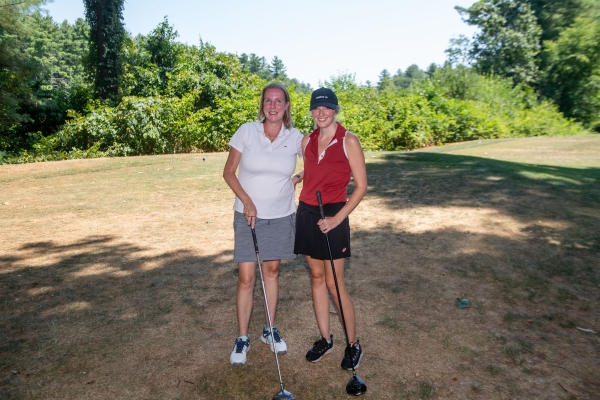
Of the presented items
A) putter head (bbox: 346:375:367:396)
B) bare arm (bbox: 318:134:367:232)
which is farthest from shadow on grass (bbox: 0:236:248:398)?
bare arm (bbox: 318:134:367:232)

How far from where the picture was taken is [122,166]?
14.8 m

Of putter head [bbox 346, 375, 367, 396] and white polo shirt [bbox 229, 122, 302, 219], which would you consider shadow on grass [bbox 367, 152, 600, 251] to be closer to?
putter head [bbox 346, 375, 367, 396]

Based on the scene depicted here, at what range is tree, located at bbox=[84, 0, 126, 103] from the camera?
27234mm

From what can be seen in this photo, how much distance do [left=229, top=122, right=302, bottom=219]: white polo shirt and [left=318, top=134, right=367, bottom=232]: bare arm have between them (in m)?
0.50

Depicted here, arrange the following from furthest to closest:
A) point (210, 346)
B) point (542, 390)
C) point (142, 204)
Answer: point (142, 204)
point (210, 346)
point (542, 390)

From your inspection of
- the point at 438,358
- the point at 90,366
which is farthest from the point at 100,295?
the point at 438,358

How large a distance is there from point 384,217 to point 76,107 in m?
23.3

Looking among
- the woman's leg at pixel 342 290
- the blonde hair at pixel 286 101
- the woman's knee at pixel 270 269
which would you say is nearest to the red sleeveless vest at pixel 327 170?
the blonde hair at pixel 286 101

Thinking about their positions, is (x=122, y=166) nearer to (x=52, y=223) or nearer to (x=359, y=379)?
(x=52, y=223)

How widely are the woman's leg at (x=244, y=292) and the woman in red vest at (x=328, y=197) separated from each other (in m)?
0.40

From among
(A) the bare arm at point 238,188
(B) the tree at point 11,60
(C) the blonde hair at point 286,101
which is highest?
(B) the tree at point 11,60

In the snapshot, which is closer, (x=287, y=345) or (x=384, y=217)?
(x=287, y=345)

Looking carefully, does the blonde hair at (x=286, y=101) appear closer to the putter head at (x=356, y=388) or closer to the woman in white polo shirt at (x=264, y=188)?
the woman in white polo shirt at (x=264, y=188)

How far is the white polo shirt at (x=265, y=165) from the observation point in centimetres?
366
